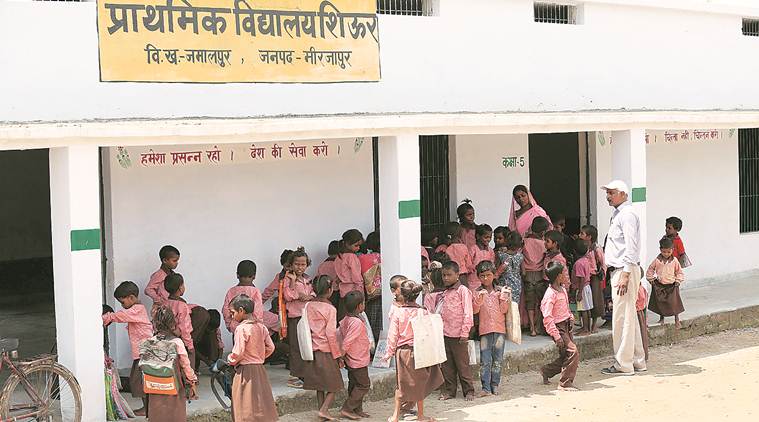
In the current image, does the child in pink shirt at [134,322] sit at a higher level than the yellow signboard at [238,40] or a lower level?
lower

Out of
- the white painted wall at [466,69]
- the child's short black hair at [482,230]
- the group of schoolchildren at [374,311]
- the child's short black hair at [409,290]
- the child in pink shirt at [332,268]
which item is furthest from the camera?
the child's short black hair at [482,230]

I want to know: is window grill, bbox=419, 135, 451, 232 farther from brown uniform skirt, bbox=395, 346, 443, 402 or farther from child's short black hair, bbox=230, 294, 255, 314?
child's short black hair, bbox=230, 294, 255, 314

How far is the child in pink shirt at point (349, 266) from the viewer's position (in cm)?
984

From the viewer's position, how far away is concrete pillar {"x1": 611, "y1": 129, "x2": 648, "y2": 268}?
438 inches

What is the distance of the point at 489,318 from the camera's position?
29.8 feet

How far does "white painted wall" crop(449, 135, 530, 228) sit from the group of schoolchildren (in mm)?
726

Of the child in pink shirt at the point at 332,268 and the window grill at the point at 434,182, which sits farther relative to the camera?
the window grill at the point at 434,182

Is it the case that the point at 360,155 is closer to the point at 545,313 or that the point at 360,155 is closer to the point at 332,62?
the point at 332,62

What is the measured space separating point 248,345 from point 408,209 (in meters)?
2.41

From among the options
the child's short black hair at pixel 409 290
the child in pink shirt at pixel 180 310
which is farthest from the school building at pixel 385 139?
the child's short black hair at pixel 409 290

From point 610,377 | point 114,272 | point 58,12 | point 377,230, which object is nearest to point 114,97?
point 58,12

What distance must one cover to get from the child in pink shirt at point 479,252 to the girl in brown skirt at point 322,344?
237 centimetres

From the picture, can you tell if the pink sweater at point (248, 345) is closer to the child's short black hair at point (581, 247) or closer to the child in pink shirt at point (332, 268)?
the child in pink shirt at point (332, 268)

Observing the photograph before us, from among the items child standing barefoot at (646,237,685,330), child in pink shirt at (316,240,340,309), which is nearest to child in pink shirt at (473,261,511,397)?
child in pink shirt at (316,240,340,309)
